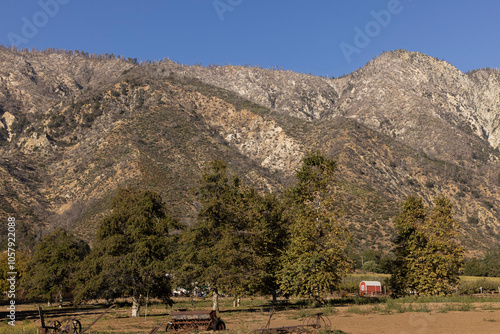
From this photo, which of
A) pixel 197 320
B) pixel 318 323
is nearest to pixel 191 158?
pixel 197 320

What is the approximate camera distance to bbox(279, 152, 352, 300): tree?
38125mm

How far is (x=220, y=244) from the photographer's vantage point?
125 feet

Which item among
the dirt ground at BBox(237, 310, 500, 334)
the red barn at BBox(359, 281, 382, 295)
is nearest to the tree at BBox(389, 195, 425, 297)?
the dirt ground at BBox(237, 310, 500, 334)

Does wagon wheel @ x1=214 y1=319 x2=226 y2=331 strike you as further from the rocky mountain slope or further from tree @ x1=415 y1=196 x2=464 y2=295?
the rocky mountain slope

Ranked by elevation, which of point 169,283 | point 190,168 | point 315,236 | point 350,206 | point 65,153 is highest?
point 65,153

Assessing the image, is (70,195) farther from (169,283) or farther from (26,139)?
(169,283)

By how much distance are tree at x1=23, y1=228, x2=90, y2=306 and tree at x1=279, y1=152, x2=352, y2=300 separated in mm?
31045

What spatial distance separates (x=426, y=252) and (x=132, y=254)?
28.6 meters

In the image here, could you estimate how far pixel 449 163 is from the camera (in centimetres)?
17412

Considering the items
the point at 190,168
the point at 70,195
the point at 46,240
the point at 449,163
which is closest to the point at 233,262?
the point at 46,240

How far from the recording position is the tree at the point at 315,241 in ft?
125

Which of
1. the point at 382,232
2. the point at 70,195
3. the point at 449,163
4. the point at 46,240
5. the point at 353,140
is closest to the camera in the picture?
the point at 46,240

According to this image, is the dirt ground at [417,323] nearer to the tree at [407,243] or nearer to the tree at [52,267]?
the tree at [407,243]

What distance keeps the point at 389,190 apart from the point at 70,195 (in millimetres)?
89769
